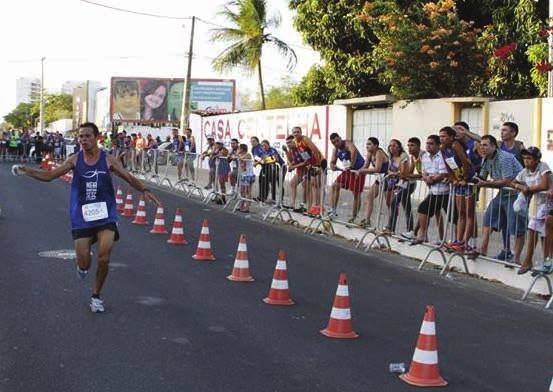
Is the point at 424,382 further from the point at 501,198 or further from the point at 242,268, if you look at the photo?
the point at 501,198

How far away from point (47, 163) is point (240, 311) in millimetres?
21493

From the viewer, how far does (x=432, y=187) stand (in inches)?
420

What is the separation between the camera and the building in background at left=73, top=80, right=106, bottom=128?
321 feet

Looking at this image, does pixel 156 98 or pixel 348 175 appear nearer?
pixel 348 175

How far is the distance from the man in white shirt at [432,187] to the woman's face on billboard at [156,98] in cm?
5791

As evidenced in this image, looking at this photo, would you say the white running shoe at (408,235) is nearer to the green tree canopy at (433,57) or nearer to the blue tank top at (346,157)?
the blue tank top at (346,157)

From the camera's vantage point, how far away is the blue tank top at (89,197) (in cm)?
720

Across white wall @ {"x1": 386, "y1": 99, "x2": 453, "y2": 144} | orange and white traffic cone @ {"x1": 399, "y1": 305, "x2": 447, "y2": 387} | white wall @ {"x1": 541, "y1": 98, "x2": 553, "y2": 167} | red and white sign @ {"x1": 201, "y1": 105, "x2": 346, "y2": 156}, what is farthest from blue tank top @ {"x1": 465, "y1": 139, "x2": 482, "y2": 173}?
red and white sign @ {"x1": 201, "y1": 105, "x2": 346, "y2": 156}

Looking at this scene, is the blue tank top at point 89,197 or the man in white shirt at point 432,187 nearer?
the blue tank top at point 89,197

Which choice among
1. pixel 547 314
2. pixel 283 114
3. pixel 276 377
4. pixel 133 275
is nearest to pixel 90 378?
pixel 276 377

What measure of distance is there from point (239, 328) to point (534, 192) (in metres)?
4.12

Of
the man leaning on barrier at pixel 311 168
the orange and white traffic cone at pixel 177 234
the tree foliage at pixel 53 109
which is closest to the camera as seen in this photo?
the orange and white traffic cone at pixel 177 234

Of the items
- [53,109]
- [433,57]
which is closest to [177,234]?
[433,57]

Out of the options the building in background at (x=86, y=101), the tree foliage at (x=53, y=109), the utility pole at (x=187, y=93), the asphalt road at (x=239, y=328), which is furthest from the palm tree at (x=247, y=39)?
the tree foliage at (x=53, y=109)
